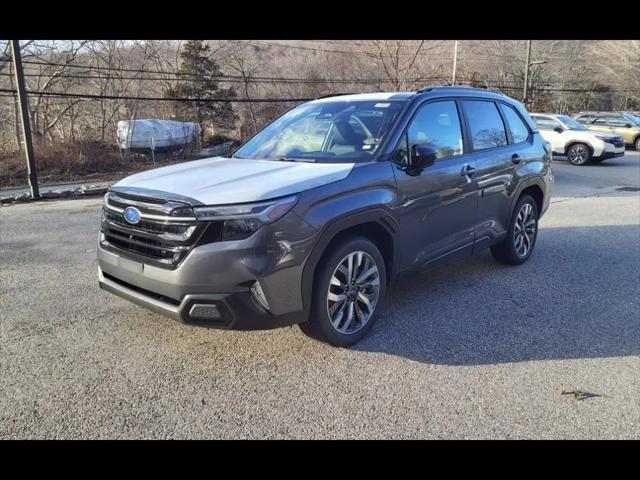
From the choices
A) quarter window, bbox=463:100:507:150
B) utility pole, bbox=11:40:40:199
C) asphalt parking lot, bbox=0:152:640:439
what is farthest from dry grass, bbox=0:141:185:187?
quarter window, bbox=463:100:507:150

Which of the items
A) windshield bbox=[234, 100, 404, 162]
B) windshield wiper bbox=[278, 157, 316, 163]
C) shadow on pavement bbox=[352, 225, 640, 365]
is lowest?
shadow on pavement bbox=[352, 225, 640, 365]

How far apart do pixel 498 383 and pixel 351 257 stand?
1283 millimetres

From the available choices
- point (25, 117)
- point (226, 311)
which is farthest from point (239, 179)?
point (25, 117)

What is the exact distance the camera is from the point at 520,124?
570 cm

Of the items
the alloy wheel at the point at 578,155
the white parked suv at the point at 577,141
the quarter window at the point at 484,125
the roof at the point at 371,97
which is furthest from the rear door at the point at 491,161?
the alloy wheel at the point at 578,155

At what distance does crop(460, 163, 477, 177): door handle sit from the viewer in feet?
14.8

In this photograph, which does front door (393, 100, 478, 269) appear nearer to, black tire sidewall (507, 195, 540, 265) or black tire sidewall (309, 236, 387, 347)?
black tire sidewall (309, 236, 387, 347)

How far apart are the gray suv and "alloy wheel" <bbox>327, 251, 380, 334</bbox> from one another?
0.01m

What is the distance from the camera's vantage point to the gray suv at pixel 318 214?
3.05m

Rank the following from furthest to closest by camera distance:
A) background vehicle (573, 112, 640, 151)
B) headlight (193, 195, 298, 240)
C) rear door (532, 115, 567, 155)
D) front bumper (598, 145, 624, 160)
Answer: background vehicle (573, 112, 640, 151), rear door (532, 115, 567, 155), front bumper (598, 145, 624, 160), headlight (193, 195, 298, 240)

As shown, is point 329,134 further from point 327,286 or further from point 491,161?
point 491,161

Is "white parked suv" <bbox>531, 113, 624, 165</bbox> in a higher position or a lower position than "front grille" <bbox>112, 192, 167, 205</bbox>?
lower

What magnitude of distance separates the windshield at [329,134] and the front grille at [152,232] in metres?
1.27
